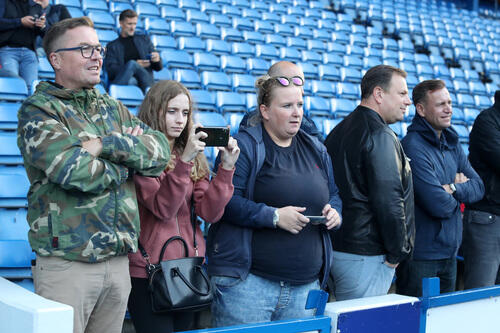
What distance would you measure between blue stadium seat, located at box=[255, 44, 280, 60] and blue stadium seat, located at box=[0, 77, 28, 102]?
4066 mm

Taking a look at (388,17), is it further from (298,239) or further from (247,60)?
(298,239)

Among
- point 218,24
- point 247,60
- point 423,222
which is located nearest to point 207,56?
point 247,60

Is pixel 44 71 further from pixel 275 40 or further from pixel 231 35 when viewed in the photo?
pixel 275 40

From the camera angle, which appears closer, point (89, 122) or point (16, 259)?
point (89, 122)

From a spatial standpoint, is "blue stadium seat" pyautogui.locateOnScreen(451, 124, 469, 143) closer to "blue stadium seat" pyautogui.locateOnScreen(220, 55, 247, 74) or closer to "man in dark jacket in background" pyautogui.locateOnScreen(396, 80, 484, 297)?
"blue stadium seat" pyautogui.locateOnScreen(220, 55, 247, 74)

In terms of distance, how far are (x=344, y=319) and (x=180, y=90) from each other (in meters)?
1.10

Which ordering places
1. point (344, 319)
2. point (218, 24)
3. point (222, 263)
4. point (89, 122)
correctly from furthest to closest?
1. point (218, 24)
2. point (222, 263)
3. point (89, 122)
4. point (344, 319)

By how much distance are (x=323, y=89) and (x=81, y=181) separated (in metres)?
6.00

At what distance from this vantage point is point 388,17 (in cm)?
1207

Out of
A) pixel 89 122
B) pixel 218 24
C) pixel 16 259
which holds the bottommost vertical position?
pixel 16 259

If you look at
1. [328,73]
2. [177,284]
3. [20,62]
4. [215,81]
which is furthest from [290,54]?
[177,284]

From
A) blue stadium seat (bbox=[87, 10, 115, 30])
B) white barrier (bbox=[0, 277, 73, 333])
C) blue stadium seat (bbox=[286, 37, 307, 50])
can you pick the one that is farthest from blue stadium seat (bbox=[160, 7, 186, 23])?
white barrier (bbox=[0, 277, 73, 333])

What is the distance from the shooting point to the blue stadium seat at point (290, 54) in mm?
8280

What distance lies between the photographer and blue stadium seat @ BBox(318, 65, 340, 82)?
8125mm
